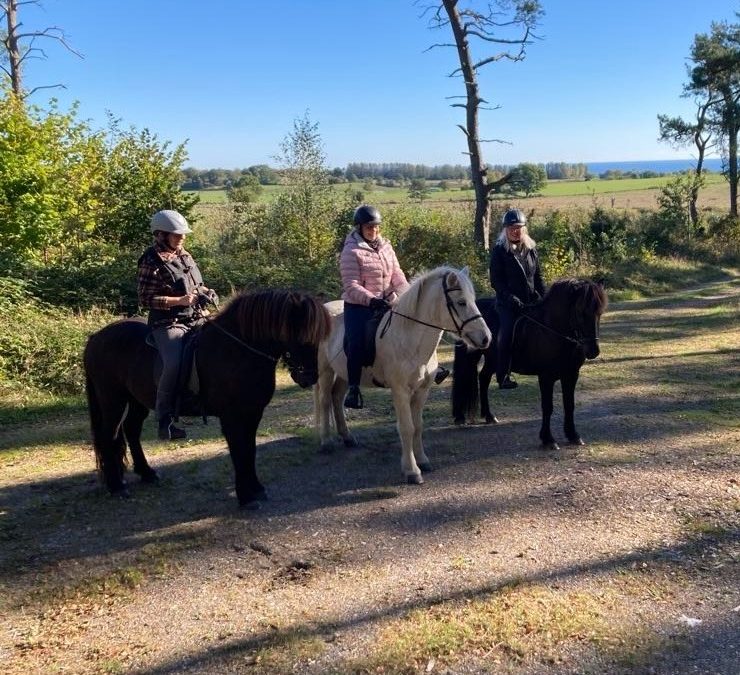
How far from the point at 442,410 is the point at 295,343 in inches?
157

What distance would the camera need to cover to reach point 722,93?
28953 millimetres

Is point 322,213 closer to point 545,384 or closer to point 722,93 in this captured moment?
point 545,384

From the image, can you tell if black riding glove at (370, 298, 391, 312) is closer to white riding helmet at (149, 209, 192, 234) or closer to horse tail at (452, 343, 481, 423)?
horse tail at (452, 343, 481, 423)

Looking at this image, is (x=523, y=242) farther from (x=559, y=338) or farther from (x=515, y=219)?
(x=559, y=338)

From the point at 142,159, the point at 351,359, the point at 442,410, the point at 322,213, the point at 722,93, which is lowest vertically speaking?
the point at 442,410

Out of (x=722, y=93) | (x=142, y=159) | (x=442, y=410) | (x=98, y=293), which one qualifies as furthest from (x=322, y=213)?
(x=722, y=93)

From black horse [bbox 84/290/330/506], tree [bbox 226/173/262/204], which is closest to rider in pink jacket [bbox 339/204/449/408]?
black horse [bbox 84/290/330/506]

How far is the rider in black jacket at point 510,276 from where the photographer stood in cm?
662

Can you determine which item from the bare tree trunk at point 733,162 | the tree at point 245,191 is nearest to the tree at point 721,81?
the bare tree trunk at point 733,162

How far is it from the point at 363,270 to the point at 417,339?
2.89ft

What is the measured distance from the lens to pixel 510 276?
6.71 metres

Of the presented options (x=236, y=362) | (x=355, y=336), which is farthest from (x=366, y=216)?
(x=236, y=362)

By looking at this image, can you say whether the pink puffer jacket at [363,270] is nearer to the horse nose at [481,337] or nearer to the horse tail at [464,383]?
the horse nose at [481,337]

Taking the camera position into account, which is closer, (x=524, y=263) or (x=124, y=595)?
(x=124, y=595)
